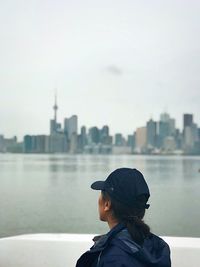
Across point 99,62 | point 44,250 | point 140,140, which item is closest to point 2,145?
point 99,62

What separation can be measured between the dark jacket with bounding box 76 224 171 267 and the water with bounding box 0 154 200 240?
6.25m

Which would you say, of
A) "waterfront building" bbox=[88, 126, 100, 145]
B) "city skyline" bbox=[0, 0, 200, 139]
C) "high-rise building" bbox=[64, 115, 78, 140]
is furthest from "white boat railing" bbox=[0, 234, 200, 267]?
"waterfront building" bbox=[88, 126, 100, 145]

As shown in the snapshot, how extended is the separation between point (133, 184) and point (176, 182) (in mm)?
11040

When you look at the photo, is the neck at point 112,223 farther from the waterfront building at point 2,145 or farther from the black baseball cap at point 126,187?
the waterfront building at point 2,145

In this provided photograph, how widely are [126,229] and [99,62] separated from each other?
206 inches

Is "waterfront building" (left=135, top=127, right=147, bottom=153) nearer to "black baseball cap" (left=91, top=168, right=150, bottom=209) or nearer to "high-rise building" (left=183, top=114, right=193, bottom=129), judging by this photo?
"high-rise building" (left=183, top=114, right=193, bottom=129)

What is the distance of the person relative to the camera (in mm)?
723

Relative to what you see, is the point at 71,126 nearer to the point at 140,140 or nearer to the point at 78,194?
the point at 140,140

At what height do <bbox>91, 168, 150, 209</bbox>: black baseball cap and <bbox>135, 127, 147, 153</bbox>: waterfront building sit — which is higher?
<bbox>135, 127, 147, 153</bbox>: waterfront building

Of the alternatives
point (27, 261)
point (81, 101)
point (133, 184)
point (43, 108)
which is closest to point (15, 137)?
point (43, 108)

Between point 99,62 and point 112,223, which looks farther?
point 99,62

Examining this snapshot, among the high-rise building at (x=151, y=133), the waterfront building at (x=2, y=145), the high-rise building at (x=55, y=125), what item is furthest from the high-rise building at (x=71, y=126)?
the high-rise building at (x=151, y=133)

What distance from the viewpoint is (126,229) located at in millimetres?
763

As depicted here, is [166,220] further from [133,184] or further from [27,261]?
[133,184]
